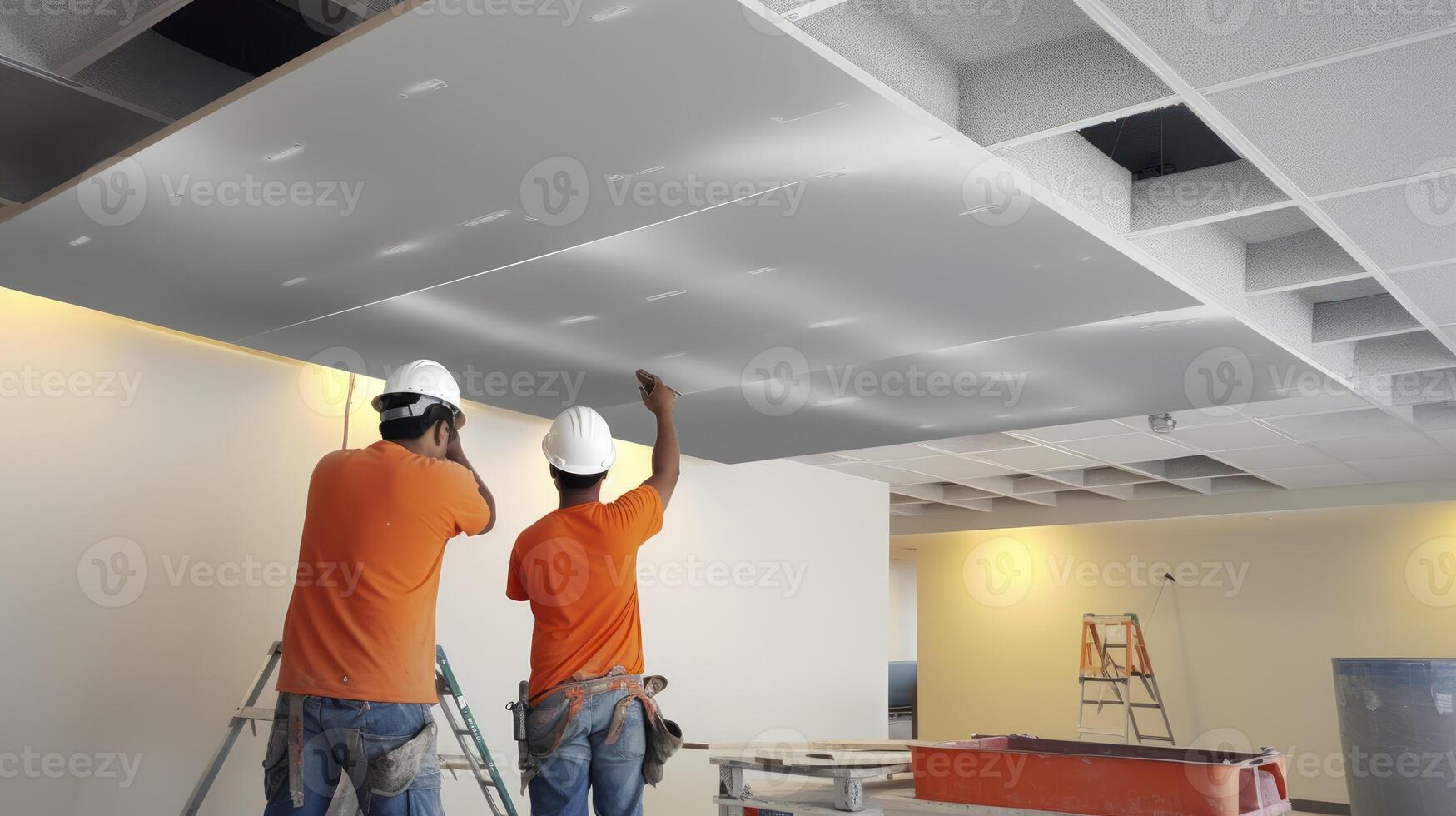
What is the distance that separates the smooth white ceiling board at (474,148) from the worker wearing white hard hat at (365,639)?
67 centimetres

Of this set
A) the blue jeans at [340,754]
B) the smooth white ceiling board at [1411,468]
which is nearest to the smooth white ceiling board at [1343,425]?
the smooth white ceiling board at [1411,468]

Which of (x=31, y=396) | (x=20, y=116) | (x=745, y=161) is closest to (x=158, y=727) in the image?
(x=31, y=396)

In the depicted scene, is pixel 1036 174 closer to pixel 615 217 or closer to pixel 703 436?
pixel 615 217

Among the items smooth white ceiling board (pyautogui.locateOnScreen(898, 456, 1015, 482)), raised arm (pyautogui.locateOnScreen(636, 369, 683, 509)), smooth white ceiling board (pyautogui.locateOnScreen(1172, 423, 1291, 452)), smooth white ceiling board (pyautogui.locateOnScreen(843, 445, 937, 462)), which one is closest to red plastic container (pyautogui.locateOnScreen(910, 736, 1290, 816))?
raised arm (pyautogui.locateOnScreen(636, 369, 683, 509))

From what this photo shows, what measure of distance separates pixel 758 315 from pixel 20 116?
7.62 feet

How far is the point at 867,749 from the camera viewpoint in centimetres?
484

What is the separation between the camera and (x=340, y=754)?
2.20 m

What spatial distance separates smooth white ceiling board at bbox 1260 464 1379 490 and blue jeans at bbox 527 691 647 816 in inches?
273

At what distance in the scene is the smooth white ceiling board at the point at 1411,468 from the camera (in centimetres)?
741

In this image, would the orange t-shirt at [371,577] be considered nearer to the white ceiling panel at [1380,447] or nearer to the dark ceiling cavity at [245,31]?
the dark ceiling cavity at [245,31]

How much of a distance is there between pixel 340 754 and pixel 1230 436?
6.25 metres

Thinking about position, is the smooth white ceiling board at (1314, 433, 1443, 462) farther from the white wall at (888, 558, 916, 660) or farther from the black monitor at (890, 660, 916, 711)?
the white wall at (888, 558, 916, 660)

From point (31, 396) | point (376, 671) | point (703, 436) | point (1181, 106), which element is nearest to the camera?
point (376, 671)

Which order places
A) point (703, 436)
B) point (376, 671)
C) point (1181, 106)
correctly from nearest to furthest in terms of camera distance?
point (376, 671), point (1181, 106), point (703, 436)
